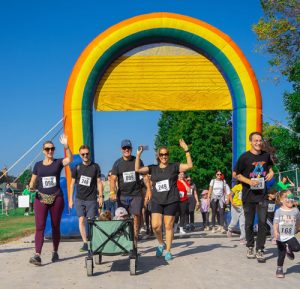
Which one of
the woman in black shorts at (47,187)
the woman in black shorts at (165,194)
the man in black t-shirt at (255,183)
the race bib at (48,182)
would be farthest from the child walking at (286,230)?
the race bib at (48,182)

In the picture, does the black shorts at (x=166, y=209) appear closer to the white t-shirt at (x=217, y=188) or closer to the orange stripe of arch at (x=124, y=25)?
the orange stripe of arch at (x=124, y=25)

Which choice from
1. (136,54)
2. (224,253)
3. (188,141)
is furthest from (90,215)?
(188,141)

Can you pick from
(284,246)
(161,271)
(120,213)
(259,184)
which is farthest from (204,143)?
(284,246)

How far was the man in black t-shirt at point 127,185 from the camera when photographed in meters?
8.91

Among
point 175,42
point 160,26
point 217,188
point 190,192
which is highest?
point 160,26

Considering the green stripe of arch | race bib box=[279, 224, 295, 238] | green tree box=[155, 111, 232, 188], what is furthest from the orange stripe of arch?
green tree box=[155, 111, 232, 188]

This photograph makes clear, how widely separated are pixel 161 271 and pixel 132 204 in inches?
71.9

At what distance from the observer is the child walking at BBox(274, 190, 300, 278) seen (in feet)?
22.1

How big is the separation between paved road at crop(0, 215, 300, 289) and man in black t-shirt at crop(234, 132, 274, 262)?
38 cm

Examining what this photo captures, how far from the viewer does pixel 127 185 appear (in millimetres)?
8984

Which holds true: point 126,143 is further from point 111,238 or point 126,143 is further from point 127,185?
point 111,238

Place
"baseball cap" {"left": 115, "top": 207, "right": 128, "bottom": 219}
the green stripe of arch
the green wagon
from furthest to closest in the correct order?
the green stripe of arch, "baseball cap" {"left": 115, "top": 207, "right": 128, "bottom": 219}, the green wagon

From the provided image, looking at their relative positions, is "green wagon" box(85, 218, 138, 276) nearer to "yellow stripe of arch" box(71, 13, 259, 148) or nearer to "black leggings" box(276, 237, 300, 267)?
"black leggings" box(276, 237, 300, 267)

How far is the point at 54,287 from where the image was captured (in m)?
6.41
